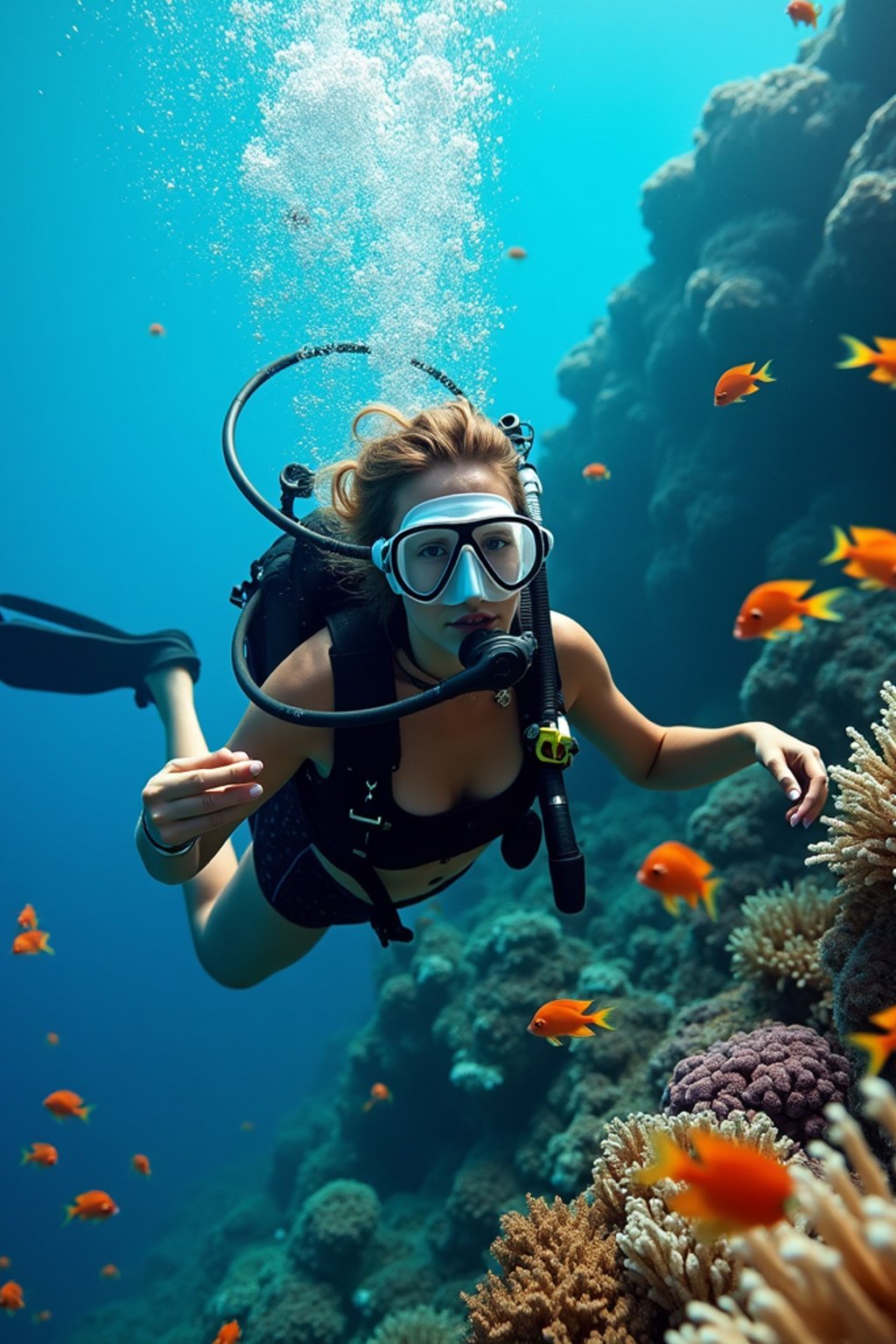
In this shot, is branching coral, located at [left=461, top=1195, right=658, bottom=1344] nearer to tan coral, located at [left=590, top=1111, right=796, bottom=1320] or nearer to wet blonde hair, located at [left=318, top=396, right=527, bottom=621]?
tan coral, located at [left=590, top=1111, right=796, bottom=1320]

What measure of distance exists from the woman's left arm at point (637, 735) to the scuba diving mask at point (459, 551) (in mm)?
659

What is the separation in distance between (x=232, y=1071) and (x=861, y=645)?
173ft

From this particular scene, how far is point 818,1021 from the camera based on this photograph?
378 cm

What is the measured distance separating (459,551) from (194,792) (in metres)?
1.25

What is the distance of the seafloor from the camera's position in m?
2.62

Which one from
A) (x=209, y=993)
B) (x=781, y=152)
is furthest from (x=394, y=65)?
(x=209, y=993)

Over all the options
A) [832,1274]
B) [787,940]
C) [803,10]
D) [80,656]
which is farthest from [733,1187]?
[803,10]

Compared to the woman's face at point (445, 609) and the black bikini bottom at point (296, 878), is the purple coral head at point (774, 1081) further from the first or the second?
the woman's face at point (445, 609)

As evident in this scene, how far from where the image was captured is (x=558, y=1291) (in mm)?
2359

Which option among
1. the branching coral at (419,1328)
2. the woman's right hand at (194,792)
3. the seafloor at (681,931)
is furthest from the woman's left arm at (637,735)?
the branching coral at (419,1328)

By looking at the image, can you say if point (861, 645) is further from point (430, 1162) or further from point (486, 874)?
point (486, 874)

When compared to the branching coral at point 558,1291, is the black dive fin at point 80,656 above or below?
above

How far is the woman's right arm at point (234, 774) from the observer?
6.63 feet

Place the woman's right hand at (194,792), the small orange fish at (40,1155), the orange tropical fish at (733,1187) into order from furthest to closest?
1. the small orange fish at (40,1155)
2. the woman's right hand at (194,792)
3. the orange tropical fish at (733,1187)
